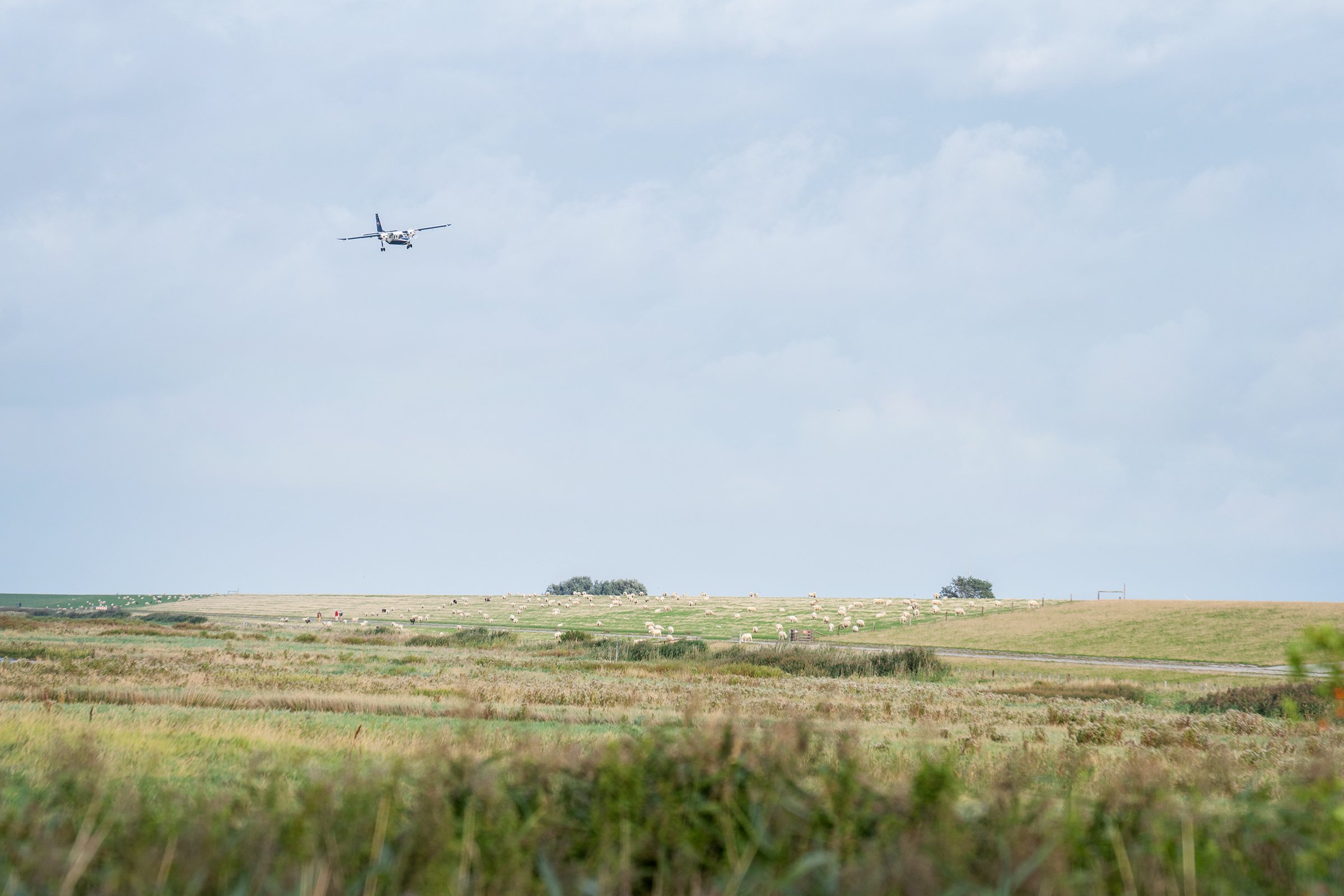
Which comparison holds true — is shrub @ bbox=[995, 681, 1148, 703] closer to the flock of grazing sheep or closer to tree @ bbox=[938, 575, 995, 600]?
the flock of grazing sheep

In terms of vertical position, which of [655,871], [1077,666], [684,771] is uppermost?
[684,771]

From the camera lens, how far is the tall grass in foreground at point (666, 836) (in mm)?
4508

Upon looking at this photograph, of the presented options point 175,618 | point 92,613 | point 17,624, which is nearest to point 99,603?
point 92,613

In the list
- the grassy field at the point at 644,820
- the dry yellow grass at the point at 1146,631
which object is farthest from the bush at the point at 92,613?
the grassy field at the point at 644,820

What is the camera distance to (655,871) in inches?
197

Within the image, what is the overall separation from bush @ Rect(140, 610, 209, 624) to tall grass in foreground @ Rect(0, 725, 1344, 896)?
105186 mm

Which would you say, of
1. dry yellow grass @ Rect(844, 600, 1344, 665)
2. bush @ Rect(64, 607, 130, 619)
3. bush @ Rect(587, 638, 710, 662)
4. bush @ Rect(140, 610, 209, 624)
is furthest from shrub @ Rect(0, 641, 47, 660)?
bush @ Rect(64, 607, 130, 619)

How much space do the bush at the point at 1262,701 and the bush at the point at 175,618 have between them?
3673 inches

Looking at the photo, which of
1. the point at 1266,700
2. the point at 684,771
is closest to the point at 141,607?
the point at 1266,700

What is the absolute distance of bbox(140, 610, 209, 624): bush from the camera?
102812 millimetres

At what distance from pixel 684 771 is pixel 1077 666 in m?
60.5

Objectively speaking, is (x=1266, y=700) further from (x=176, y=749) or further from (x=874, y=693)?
(x=176, y=749)

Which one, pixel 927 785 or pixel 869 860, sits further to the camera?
pixel 927 785

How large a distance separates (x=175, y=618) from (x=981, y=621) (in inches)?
3474
